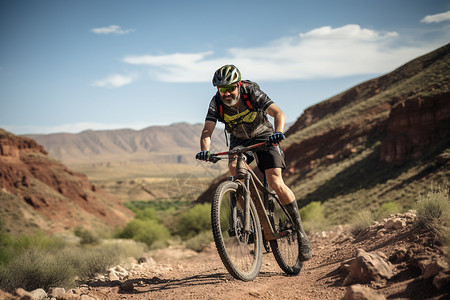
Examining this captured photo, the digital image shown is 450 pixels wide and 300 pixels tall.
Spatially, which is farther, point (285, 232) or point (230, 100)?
point (285, 232)

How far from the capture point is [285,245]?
538cm

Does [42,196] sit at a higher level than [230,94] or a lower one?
lower

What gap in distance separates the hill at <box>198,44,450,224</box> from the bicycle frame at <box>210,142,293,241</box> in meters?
15.4

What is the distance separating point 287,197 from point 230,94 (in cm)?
176

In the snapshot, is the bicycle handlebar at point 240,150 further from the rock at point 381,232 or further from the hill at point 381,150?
the hill at point 381,150

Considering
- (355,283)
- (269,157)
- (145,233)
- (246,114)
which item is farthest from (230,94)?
(145,233)

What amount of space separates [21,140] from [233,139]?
54.6m

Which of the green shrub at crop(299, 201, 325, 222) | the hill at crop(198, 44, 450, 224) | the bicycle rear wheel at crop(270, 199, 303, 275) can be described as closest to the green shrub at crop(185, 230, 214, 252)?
the green shrub at crop(299, 201, 325, 222)

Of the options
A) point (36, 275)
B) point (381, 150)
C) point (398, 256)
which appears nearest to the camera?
point (398, 256)

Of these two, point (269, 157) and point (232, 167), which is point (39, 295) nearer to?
point (232, 167)

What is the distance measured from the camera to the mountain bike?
13.5 ft

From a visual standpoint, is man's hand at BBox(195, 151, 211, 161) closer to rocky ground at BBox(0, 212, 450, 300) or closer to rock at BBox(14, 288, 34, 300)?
rocky ground at BBox(0, 212, 450, 300)

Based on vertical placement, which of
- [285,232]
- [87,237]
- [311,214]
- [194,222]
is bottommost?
[87,237]

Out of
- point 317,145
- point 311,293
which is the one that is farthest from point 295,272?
point 317,145
